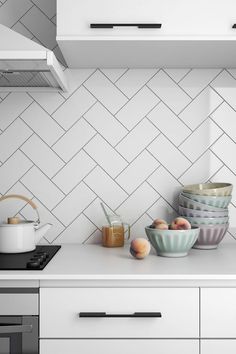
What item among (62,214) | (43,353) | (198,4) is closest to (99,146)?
(62,214)

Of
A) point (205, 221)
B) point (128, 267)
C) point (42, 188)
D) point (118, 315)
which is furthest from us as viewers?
point (42, 188)

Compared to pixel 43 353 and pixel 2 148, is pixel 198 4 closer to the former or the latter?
pixel 2 148

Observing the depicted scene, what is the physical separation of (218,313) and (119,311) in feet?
1.08

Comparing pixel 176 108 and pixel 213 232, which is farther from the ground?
pixel 176 108

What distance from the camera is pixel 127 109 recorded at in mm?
2363

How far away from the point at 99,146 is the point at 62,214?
1.17ft

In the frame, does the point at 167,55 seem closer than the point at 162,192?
Yes

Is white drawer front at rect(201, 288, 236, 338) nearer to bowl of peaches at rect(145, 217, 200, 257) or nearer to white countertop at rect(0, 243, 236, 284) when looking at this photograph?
white countertop at rect(0, 243, 236, 284)

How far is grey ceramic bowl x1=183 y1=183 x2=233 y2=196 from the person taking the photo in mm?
Answer: 2176

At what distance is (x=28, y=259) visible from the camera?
1.91m

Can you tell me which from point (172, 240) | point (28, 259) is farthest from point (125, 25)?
point (28, 259)

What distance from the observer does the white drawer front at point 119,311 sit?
1.69 metres

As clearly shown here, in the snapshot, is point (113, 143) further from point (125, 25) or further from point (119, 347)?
point (119, 347)

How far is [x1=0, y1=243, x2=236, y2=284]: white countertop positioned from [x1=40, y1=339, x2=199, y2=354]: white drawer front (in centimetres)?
21
